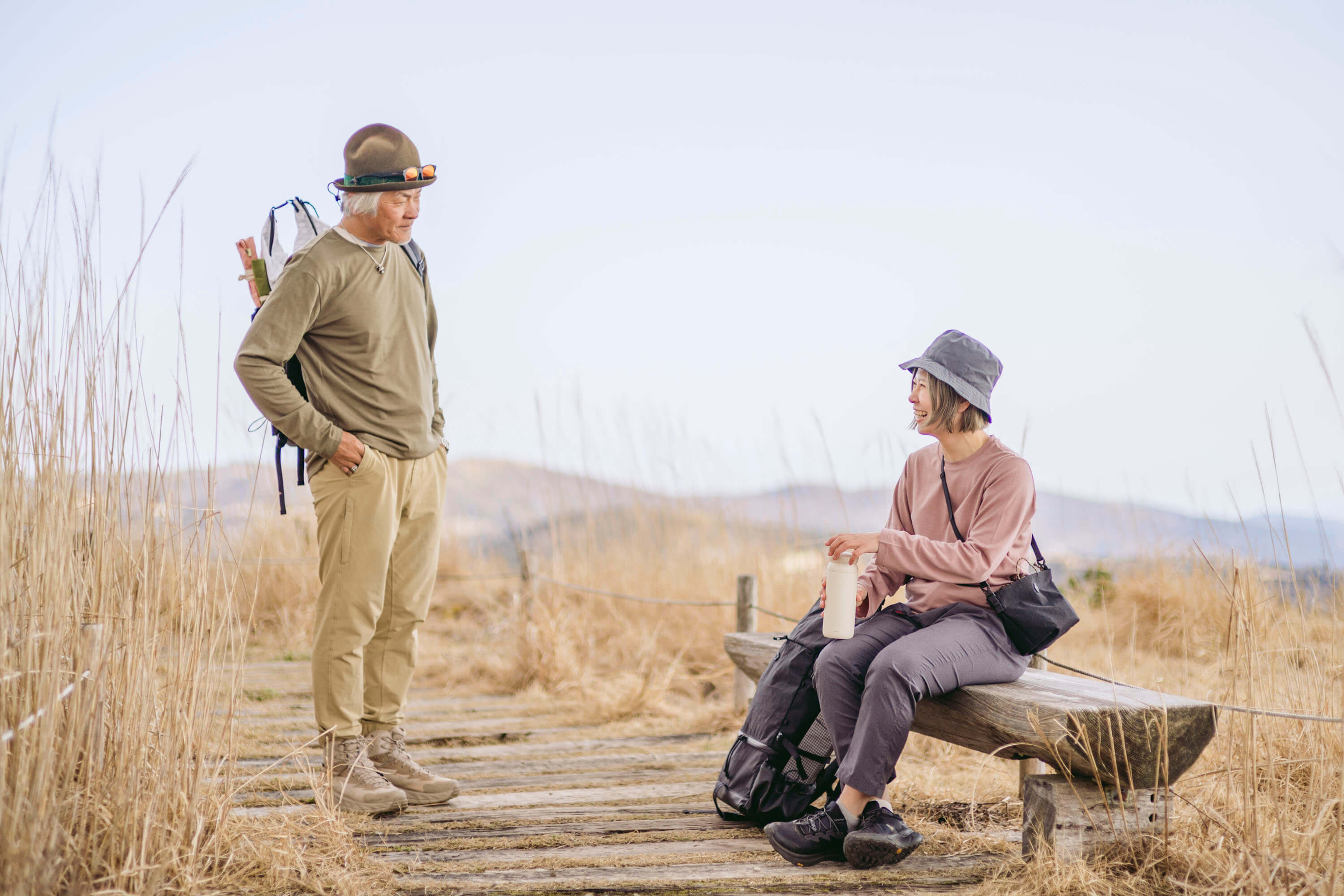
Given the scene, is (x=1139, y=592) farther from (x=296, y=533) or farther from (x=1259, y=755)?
(x=296, y=533)

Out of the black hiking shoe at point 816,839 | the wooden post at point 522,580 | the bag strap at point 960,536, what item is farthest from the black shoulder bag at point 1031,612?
the wooden post at point 522,580

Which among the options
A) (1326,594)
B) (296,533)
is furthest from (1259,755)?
(296,533)

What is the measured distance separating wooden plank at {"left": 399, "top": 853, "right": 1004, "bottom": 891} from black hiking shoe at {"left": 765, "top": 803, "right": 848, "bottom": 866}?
0.02m

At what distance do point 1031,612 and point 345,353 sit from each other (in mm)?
1978

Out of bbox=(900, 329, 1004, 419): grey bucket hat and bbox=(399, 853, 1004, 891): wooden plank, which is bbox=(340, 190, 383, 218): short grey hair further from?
bbox=(399, 853, 1004, 891): wooden plank

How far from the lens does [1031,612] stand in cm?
256

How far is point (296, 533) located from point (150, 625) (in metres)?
5.05

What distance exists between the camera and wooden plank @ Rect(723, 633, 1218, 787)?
2.28 metres

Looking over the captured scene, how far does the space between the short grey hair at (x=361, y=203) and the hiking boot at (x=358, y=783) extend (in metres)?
1.46

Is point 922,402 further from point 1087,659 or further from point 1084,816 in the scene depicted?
point 1087,659

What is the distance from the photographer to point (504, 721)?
14.4 ft

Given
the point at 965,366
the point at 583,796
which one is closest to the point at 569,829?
the point at 583,796

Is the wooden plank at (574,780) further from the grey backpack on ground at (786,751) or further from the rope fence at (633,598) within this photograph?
the rope fence at (633,598)

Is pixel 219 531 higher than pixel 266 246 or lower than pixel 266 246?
lower
